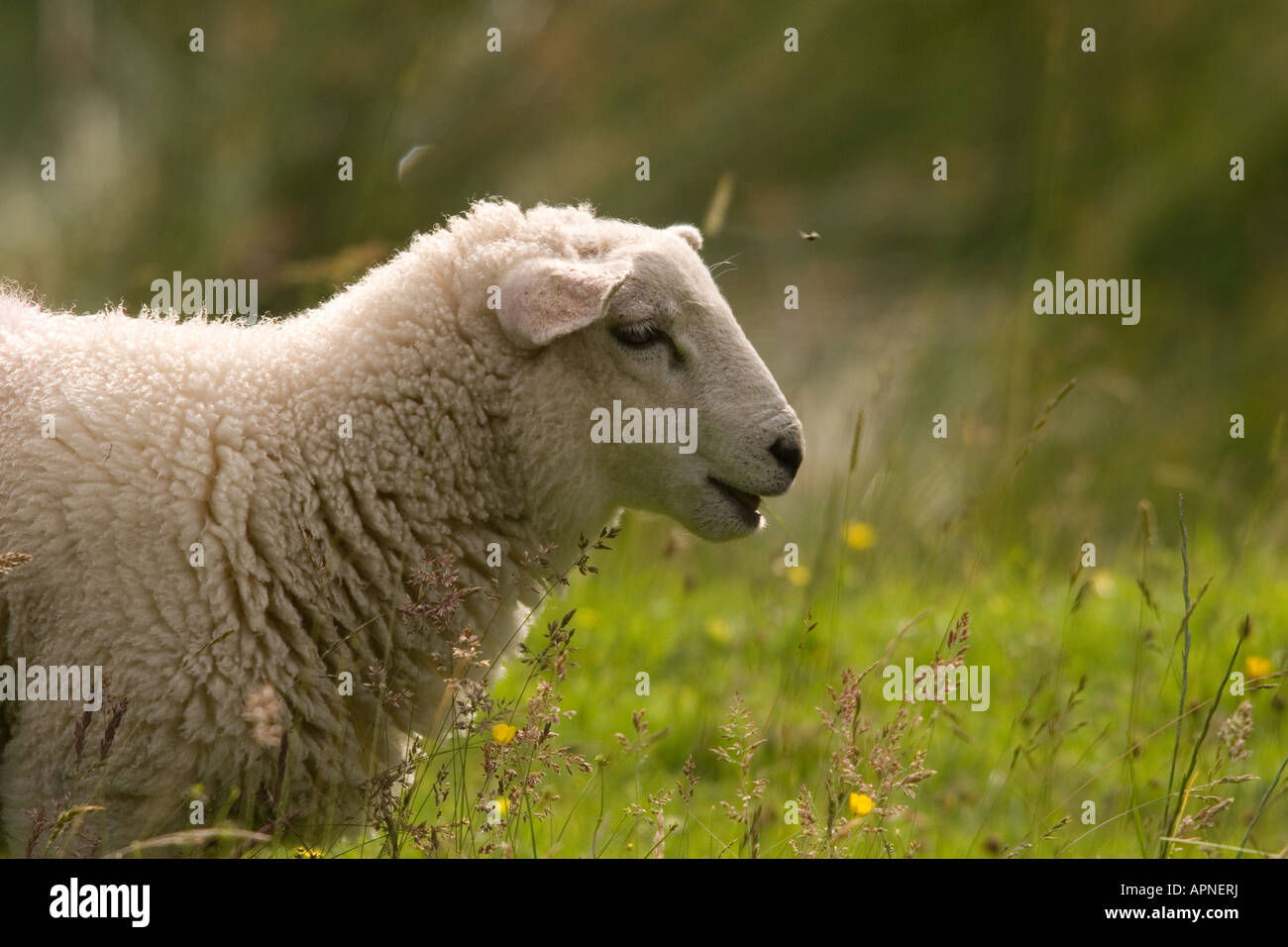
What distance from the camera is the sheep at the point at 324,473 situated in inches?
110

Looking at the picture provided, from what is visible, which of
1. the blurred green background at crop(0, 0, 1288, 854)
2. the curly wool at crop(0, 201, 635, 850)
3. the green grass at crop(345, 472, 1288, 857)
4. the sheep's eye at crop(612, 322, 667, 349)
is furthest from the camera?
the blurred green background at crop(0, 0, 1288, 854)

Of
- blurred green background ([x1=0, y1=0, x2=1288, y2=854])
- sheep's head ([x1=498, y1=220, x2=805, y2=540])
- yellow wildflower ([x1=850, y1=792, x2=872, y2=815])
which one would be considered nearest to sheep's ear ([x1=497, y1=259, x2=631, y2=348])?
sheep's head ([x1=498, y1=220, x2=805, y2=540])

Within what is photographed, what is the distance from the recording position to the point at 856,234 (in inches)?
508

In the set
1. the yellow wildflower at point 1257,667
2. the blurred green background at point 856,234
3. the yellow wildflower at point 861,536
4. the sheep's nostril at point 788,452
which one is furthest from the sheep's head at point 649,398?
the yellow wildflower at point 861,536

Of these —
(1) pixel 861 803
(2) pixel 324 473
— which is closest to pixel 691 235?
(2) pixel 324 473

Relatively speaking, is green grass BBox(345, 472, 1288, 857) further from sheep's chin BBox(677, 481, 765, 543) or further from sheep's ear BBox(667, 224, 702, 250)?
sheep's ear BBox(667, 224, 702, 250)

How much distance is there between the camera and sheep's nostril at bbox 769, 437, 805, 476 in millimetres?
3217

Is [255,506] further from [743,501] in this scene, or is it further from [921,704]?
[921,704]

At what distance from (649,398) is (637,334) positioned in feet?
0.49

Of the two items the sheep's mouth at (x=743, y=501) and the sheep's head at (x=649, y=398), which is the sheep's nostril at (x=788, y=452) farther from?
the sheep's mouth at (x=743, y=501)

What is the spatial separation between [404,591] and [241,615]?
35 centimetres

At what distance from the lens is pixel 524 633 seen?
3414mm

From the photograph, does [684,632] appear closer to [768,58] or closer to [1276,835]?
[1276,835]
